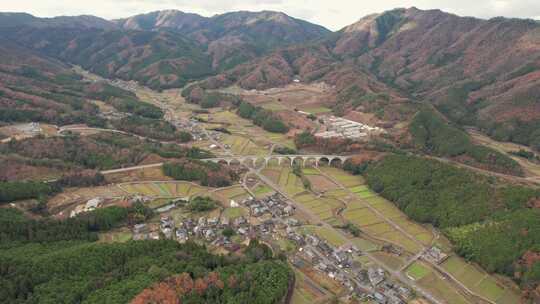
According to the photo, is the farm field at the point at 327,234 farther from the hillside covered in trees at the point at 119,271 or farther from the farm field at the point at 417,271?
the hillside covered in trees at the point at 119,271

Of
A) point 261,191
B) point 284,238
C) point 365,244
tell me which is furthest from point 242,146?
point 365,244

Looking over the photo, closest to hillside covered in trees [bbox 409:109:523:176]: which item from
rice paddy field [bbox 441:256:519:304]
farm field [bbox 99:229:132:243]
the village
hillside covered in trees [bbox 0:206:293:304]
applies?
rice paddy field [bbox 441:256:519:304]

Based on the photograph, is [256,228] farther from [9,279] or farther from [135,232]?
[9,279]

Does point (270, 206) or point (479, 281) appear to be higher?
point (270, 206)

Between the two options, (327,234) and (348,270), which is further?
(327,234)

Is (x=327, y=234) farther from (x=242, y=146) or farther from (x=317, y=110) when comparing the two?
(x=317, y=110)

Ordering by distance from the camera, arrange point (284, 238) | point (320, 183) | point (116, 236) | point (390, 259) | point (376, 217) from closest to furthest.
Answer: point (390, 259), point (116, 236), point (284, 238), point (376, 217), point (320, 183)

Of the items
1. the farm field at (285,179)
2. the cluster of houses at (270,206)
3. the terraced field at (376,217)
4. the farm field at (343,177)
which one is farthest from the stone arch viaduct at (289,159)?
the cluster of houses at (270,206)

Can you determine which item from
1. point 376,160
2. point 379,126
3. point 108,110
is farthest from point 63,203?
point 379,126
